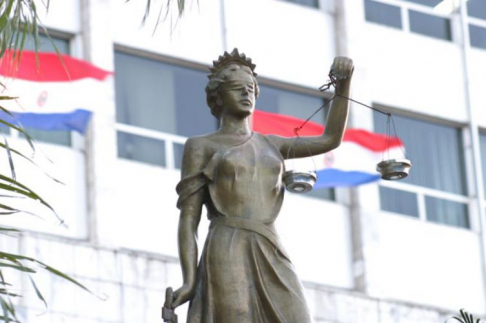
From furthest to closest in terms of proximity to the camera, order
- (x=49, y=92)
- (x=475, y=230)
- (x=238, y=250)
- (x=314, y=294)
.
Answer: (x=475, y=230) → (x=314, y=294) → (x=49, y=92) → (x=238, y=250)

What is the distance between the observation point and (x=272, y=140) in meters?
19.3

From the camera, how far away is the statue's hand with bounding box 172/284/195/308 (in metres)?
18.4

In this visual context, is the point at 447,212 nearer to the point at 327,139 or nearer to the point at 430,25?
the point at 430,25

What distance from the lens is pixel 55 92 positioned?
3872 centimetres

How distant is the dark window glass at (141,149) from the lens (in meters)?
39.9

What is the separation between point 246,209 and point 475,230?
25.9m

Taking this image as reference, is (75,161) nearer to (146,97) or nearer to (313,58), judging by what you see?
(146,97)

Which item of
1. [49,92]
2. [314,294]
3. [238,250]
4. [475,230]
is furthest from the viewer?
[475,230]

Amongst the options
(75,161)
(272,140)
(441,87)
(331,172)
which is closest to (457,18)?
(441,87)

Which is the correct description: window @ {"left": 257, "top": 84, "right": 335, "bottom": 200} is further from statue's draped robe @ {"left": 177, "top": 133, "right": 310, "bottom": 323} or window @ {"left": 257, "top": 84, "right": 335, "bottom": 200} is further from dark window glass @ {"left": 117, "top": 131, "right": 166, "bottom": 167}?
statue's draped robe @ {"left": 177, "top": 133, "right": 310, "bottom": 323}

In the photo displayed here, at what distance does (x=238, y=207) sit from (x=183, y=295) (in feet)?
2.73

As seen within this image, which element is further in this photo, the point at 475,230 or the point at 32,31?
the point at 475,230

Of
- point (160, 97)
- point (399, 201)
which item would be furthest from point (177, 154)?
point (399, 201)

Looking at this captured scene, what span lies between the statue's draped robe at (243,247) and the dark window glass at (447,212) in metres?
25.2
